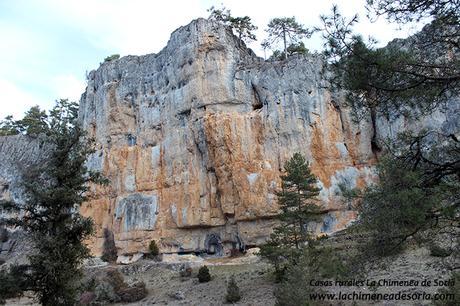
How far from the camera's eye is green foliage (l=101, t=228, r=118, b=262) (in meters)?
39.8

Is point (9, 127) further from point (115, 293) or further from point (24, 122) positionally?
point (115, 293)

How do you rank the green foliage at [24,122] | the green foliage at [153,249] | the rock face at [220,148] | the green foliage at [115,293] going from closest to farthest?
the green foliage at [115,293], the rock face at [220,148], the green foliage at [153,249], the green foliage at [24,122]

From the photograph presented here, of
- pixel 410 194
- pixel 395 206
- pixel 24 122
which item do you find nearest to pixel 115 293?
pixel 395 206

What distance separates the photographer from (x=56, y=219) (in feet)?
55.9

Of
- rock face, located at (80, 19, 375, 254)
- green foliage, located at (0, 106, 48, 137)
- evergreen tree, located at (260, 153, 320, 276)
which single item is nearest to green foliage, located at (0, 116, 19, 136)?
green foliage, located at (0, 106, 48, 137)

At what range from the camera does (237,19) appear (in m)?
45.6

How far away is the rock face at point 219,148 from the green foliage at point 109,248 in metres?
0.56

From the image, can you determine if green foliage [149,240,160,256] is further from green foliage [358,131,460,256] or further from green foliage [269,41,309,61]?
green foliage [358,131,460,256]

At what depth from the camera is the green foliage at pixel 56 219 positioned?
16.2m

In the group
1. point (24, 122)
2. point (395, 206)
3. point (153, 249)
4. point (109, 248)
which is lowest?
point (153, 249)

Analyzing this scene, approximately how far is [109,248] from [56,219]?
2466 cm

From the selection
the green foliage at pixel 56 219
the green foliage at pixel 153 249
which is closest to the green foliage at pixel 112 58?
the green foliage at pixel 153 249

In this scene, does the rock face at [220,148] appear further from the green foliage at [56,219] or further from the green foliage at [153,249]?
the green foliage at [56,219]

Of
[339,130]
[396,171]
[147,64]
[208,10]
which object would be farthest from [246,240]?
[396,171]
